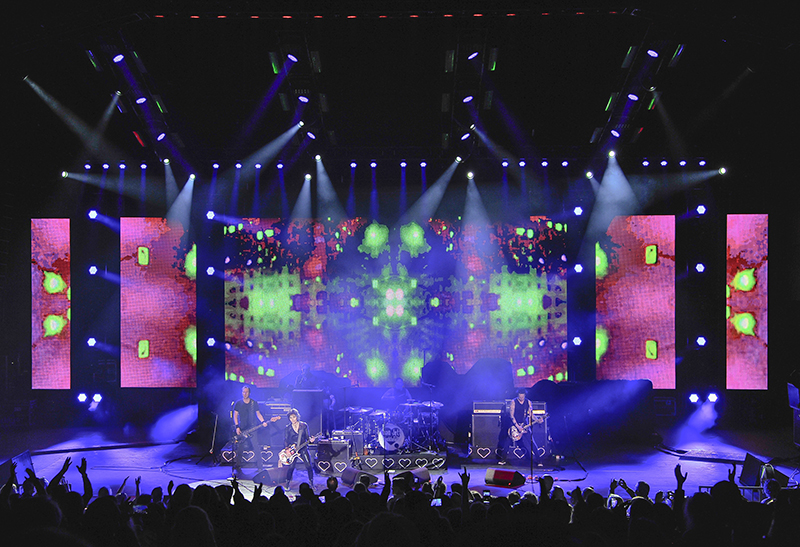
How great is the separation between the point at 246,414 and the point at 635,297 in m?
9.10

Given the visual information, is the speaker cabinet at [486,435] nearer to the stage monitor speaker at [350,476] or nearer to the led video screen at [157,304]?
the stage monitor speaker at [350,476]

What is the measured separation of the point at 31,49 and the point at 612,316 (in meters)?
12.3

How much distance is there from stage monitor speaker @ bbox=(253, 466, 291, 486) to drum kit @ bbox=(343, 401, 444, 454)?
1.63 m

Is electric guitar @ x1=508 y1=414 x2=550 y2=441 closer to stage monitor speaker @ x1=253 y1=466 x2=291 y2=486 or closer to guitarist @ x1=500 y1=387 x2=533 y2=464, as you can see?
guitarist @ x1=500 y1=387 x2=533 y2=464

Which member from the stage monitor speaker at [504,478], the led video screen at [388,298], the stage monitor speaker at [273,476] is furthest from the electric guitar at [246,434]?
the stage monitor speaker at [504,478]

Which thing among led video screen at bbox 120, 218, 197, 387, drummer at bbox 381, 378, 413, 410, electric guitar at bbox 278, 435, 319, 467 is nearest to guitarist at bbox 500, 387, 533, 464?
drummer at bbox 381, 378, 413, 410

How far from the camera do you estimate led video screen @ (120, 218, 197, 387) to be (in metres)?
13.2

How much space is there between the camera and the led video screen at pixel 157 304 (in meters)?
13.2

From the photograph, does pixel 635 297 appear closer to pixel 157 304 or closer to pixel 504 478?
pixel 504 478

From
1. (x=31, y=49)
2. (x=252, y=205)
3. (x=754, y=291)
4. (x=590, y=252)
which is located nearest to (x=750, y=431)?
(x=754, y=291)

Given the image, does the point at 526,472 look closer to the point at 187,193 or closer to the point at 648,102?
the point at 648,102

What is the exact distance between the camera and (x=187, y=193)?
13211 mm

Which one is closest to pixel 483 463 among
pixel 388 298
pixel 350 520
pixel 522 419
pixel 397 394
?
pixel 522 419

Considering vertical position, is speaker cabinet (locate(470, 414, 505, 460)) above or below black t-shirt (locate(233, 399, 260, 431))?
below
